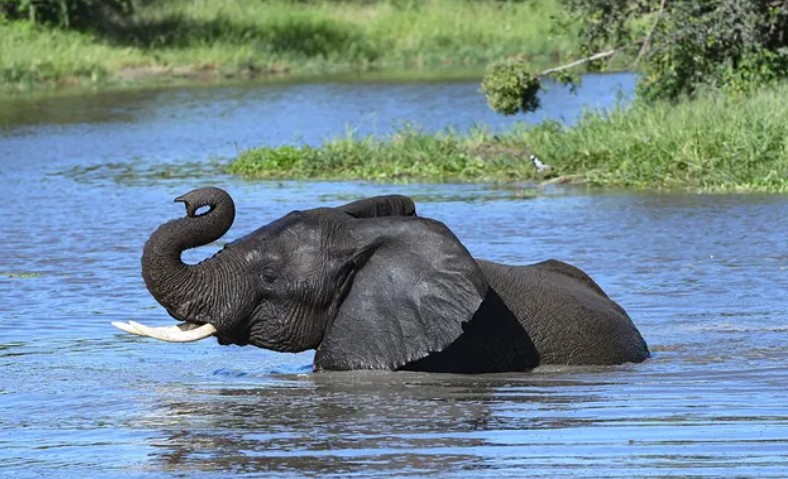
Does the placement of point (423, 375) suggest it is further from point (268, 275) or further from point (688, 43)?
point (688, 43)

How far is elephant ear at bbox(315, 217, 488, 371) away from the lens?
7297 millimetres

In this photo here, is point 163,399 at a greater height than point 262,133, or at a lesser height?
greater

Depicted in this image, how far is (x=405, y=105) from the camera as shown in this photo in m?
32.1

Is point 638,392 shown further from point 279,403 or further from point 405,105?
point 405,105

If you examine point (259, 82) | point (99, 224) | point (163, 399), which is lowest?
point (259, 82)

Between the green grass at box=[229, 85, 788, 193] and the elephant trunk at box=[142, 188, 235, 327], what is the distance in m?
10.2

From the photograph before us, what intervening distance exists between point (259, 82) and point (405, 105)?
357 inches

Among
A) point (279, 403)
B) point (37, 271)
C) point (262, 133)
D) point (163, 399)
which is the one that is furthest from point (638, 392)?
point (262, 133)

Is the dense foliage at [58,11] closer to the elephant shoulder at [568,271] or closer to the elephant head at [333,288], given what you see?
the elephant shoulder at [568,271]

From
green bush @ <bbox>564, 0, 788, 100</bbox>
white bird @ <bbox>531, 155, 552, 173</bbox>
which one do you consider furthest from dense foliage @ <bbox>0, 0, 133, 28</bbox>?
white bird @ <bbox>531, 155, 552, 173</bbox>

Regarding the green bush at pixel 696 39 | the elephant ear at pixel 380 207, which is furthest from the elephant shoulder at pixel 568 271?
the green bush at pixel 696 39

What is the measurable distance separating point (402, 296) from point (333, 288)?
0.34 m

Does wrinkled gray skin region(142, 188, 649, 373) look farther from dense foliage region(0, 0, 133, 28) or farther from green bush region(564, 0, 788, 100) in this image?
dense foliage region(0, 0, 133, 28)

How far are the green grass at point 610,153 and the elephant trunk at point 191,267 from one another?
403 inches
